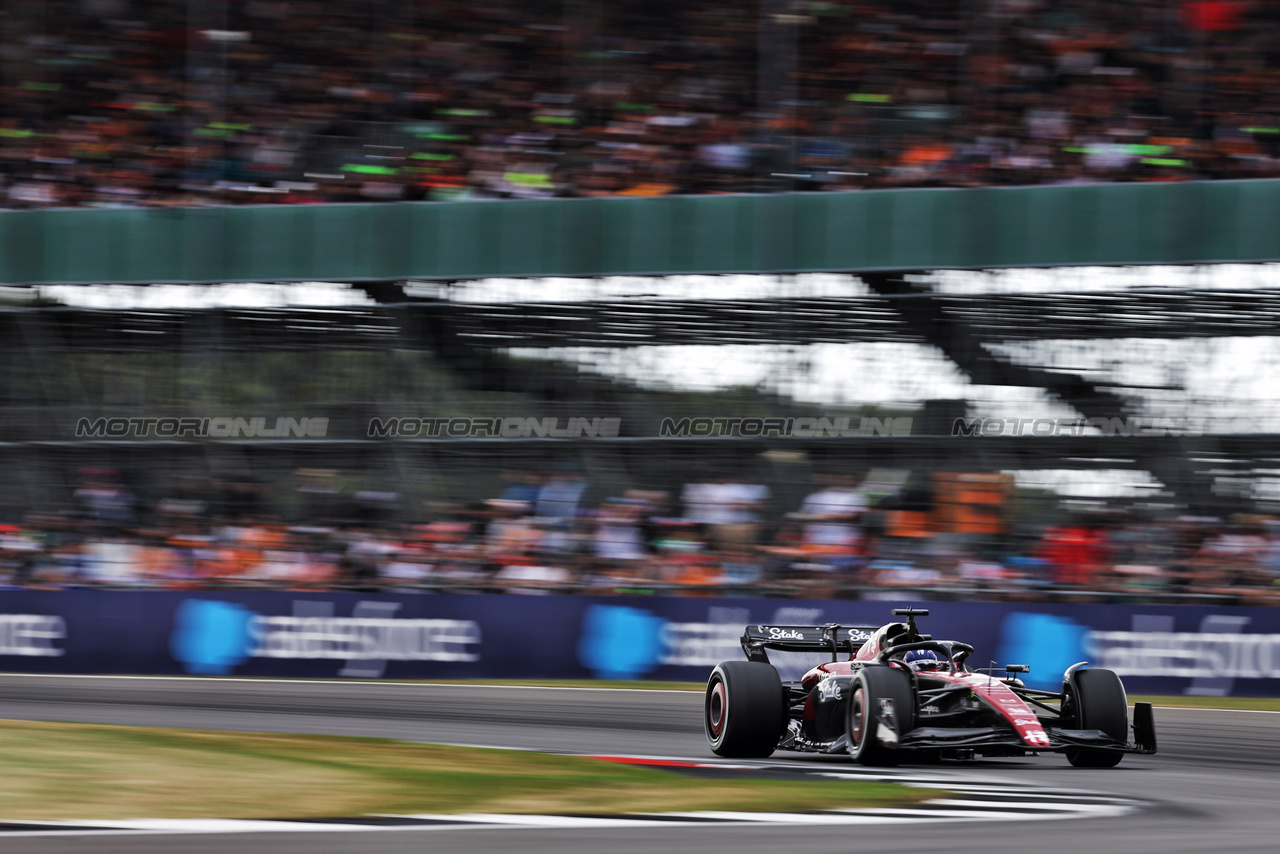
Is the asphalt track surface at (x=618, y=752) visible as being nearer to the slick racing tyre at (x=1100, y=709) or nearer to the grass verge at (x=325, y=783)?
the slick racing tyre at (x=1100, y=709)

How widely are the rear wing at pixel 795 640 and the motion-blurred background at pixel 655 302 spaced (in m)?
5.53

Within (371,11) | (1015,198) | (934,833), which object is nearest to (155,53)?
(371,11)

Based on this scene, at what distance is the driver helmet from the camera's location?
9.33 metres

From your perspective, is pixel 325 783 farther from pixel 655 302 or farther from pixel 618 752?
pixel 655 302

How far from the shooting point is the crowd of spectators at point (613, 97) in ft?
57.8

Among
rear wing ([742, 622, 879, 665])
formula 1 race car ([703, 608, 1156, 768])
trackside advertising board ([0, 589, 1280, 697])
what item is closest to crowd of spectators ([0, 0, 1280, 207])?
trackside advertising board ([0, 589, 1280, 697])

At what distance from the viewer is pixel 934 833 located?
650 cm
